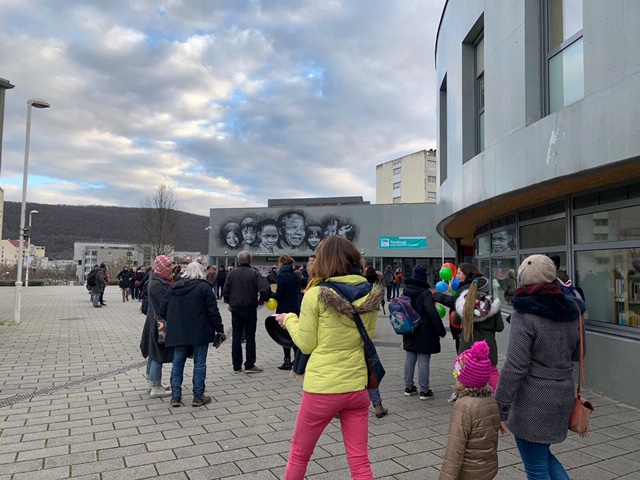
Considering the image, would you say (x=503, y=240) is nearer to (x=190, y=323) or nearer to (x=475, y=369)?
(x=190, y=323)

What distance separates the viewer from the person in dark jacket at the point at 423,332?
6.10 meters

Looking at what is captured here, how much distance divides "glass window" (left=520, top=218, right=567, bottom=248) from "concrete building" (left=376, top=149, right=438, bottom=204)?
50009mm

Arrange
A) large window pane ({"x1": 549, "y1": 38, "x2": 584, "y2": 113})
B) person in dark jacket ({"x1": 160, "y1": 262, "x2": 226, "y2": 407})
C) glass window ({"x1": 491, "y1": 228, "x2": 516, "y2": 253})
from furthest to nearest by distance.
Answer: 1. glass window ({"x1": 491, "y1": 228, "x2": 516, "y2": 253})
2. large window pane ({"x1": 549, "y1": 38, "x2": 584, "y2": 113})
3. person in dark jacket ({"x1": 160, "y1": 262, "x2": 226, "y2": 407})

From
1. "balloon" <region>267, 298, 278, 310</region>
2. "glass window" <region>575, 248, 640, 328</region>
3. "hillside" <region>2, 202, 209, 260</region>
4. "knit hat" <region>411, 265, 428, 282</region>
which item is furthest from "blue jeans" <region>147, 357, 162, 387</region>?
"hillside" <region>2, 202, 209, 260</region>

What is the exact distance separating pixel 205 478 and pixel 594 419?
4252 mm

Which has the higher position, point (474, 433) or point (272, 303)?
point (272, 303)

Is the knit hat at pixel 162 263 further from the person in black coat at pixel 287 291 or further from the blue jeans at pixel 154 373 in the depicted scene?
the person in black coat at pixel 287 291

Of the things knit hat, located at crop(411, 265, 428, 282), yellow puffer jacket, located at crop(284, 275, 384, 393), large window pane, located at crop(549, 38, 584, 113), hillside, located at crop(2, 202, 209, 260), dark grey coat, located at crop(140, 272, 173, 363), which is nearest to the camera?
yellow puffer jacket, located at crop(284, 275, 384, 393)

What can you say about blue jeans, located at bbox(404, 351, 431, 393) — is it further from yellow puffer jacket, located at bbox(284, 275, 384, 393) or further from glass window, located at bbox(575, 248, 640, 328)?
yellow puffer jacket, located at bbox(284, 275, 384, 393)

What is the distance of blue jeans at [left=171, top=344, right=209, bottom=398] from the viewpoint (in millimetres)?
5715

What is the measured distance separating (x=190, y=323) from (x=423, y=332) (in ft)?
9.41

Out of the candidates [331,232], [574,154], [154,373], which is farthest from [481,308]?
[331,232]

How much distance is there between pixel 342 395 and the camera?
296 cm

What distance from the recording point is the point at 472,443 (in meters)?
2.74
